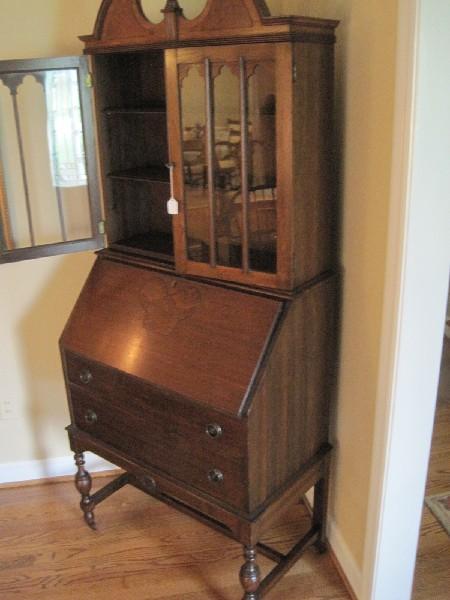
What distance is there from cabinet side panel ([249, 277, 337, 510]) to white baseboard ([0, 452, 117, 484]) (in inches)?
44.2

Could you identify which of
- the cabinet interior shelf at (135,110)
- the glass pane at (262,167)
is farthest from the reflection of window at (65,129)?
the glass pane at (262,167)

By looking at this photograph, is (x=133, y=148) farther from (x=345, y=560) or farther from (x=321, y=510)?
(x=345, y=560)

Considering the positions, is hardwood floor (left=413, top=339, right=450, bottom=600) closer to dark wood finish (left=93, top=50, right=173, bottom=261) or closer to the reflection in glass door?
the reflection in glass door

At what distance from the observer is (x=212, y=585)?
2066 millimetres

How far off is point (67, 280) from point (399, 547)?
1528 millimetres

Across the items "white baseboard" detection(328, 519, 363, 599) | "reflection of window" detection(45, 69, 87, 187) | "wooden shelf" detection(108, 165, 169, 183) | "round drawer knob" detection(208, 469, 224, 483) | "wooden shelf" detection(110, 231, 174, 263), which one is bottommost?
"white baseboard" detection(328, 519, 363, 599)

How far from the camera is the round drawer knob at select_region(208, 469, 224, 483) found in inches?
67.9

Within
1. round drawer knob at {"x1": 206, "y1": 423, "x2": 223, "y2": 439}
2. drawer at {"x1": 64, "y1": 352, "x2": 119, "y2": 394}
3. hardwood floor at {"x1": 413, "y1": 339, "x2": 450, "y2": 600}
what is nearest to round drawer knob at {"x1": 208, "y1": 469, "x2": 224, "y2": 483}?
round drawer knob at {"x1": 206, "y1": 423, "x2": 223, "y2": 439}

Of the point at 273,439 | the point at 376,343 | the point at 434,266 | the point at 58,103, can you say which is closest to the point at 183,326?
the point at 273,439

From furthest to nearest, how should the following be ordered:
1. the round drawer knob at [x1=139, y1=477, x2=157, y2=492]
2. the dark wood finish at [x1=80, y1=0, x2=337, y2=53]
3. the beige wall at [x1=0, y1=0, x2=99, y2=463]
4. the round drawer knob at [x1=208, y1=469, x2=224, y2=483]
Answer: the beige wall at [x1=0, y1=0, x2=99, y2=463]
the round drawer knob at [x1=139, y1=477, x2=157, y2=492]
the round drawer knob at [x1=208, y1=469, x2=224, y2=483]
the dark wood finish at [x1=80, y1=0, x2=337, y2=53]

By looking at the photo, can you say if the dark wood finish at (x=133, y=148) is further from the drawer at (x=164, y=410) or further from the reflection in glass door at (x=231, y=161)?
the drawer at (x=164, y=410)

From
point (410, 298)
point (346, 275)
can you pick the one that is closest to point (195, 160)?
point (346, 275)

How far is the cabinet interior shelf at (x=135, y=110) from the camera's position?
1967mm

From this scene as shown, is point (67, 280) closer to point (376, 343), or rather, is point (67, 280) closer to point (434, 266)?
point (376, 343)
